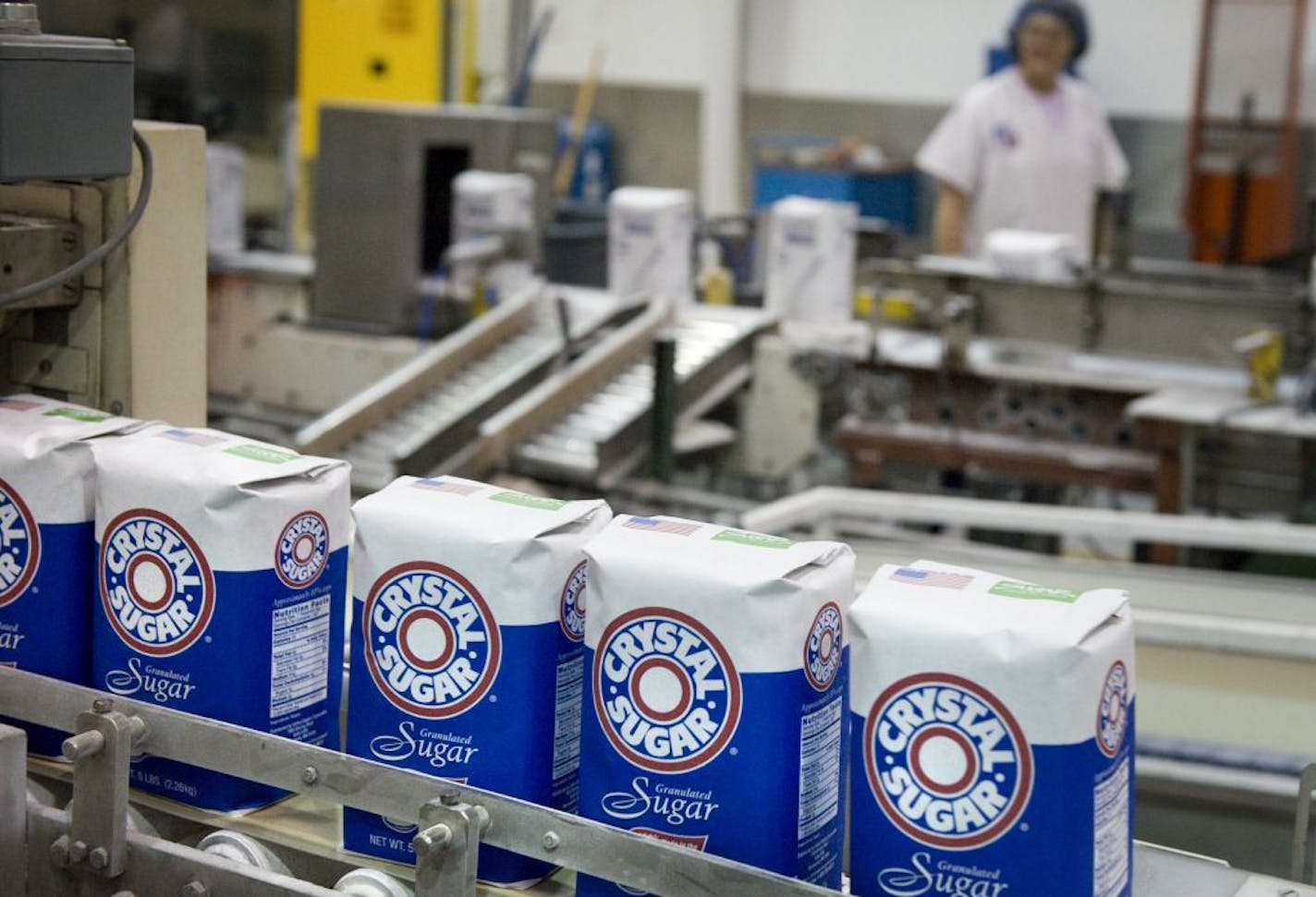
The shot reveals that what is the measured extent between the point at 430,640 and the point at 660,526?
0.17 meters

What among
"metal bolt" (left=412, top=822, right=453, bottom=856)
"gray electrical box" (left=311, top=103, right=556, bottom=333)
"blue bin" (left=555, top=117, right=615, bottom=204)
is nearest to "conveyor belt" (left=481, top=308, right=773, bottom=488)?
"gray electrical box" (left=311, top=103, right=556, bottom=333)

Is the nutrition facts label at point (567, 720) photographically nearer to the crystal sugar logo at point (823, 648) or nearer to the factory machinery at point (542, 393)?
the crystal sugar logo at point (823, 648)

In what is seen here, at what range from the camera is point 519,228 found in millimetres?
4301

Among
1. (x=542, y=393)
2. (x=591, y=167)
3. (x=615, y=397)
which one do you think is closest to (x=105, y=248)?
(x=542, y=393)

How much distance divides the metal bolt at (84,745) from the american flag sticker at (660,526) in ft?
1.24

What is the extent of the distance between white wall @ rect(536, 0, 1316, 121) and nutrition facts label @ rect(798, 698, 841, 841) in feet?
21.7

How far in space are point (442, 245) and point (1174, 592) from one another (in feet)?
8.19

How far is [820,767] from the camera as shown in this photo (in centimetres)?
105

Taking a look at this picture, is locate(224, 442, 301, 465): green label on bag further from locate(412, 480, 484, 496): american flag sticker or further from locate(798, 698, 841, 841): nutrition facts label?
locate(798, 698, 841, 841): nutrition facts label

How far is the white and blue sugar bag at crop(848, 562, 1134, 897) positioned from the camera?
94cm

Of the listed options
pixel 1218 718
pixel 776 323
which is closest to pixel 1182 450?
pixel 776 323

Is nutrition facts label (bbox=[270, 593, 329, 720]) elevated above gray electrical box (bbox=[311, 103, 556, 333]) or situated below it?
below

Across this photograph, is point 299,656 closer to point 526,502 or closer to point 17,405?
point 526,502

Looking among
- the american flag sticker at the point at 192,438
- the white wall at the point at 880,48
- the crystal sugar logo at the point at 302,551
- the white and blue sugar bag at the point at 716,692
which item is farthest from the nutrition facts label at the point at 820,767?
the white wall at the point at 880,48
